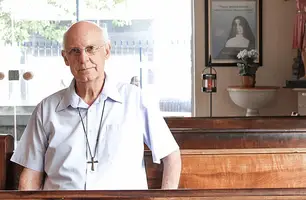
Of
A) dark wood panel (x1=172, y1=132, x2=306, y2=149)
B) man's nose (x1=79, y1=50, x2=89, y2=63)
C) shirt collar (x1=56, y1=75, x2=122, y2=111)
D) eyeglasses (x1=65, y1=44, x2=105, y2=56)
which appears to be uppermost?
eyeglasses (x1=65, y1=44, x2=105, y2=56)

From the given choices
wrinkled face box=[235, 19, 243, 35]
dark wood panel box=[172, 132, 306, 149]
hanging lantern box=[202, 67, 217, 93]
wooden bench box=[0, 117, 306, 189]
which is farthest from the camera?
wrinkled face box=[235, 19, 243, 35]

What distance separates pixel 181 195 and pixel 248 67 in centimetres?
504

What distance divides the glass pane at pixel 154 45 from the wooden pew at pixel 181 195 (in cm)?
560

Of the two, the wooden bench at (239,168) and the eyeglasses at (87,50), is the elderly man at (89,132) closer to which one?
the eyeglasses at (87,50)

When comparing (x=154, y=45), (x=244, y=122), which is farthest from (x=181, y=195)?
(x=154, y=45)

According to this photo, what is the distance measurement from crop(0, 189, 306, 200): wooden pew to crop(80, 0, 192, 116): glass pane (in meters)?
5.60

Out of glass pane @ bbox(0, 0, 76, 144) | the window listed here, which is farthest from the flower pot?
glass pane @ bbox(0, 0, 76, 144)

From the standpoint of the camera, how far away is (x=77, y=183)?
1.91 metres

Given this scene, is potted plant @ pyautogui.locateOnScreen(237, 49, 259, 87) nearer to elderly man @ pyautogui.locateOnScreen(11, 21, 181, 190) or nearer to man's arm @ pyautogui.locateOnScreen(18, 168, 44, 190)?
elderly man @ pyautogui.locateOnScreen(11, 21, 181, 190)

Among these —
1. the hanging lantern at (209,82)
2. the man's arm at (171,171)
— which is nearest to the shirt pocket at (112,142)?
the man's arm at (171,171)

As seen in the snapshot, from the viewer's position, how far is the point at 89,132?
6.32ft

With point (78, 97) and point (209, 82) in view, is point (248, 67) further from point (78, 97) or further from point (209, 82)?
point (78, 97)

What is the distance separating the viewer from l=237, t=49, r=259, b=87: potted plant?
6.10 m

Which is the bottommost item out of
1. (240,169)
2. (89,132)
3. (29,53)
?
(240,169)
